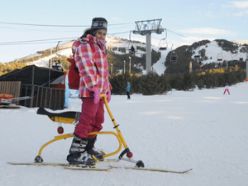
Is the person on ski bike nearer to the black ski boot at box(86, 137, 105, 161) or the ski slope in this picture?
the black ski boot at box(86, 137, 105, 161)

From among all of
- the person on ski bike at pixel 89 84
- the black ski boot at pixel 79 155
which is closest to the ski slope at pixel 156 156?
the black ski boot at pixel 79 155

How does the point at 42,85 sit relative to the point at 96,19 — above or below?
below

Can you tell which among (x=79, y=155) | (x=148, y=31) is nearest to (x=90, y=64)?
(x=79, y=155)

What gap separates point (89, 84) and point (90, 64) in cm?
22

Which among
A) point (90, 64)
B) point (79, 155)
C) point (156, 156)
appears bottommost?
point (156, 156)

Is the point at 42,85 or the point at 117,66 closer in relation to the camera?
the point at 42,85

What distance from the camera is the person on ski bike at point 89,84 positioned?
412cm

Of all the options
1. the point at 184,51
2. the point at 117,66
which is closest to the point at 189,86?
the point at 117,66

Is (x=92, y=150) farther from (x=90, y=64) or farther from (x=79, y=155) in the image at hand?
(x=90, y=64)

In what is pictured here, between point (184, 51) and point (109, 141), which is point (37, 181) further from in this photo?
→ point (184, 51)

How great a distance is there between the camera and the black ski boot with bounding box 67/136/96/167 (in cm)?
414

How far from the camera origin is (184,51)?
597 feet

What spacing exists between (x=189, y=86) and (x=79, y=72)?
4405 centimetres

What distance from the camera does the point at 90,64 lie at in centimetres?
413
